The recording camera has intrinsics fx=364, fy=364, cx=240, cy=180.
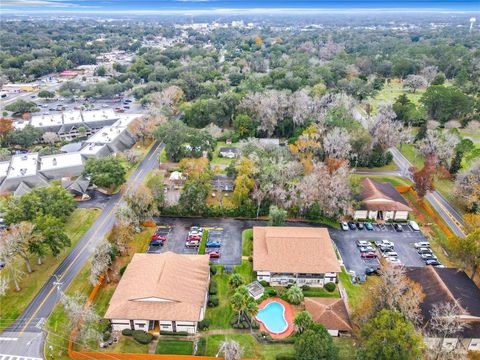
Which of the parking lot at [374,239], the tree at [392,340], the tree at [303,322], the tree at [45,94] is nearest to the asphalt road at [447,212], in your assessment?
the parking lot at [374,239]

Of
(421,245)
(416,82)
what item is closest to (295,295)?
(421,245)

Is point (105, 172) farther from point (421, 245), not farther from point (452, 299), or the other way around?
point (452, 299)

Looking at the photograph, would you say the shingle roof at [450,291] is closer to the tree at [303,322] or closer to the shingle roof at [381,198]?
the tree at [303,322]

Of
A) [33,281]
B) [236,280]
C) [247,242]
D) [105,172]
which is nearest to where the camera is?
[236,280]

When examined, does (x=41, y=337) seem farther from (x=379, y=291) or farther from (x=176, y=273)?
(x=379, y=291)

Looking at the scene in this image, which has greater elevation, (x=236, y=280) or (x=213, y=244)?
(x=236, y=280)

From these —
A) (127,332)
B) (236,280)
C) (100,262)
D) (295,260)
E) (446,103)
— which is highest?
(446,103)
